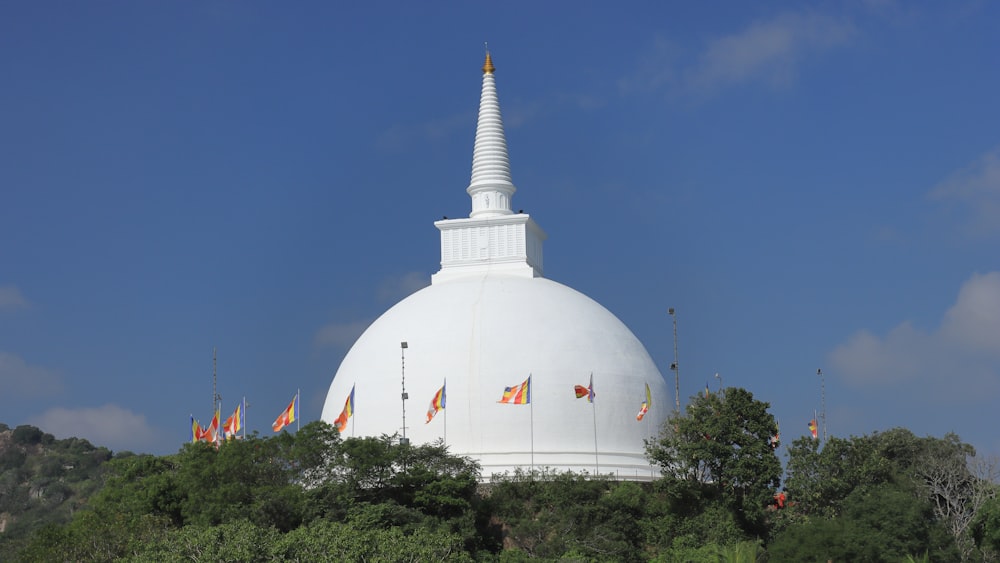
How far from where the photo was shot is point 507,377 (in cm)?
5262

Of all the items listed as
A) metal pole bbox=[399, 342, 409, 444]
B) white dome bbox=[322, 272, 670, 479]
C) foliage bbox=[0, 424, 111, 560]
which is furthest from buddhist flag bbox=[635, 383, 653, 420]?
foliage bbox=[0, 424, 111, 560]

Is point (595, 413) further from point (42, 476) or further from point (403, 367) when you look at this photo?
point (42, 476)

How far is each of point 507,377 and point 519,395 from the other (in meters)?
2.17

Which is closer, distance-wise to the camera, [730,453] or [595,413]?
[730,453]

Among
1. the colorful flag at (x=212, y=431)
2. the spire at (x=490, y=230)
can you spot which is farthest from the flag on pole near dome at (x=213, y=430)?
the spire at (x=490, y=230)

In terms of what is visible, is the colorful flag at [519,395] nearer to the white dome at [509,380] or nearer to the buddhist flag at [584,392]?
the white dome at [509,380]

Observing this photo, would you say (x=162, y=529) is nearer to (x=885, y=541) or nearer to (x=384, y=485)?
(x=384, y=485)

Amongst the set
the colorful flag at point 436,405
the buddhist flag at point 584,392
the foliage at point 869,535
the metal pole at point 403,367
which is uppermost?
the metal pole at point 403,367

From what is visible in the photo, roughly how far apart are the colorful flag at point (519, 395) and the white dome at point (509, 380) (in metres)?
1.66

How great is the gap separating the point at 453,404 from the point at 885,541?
54.6ft

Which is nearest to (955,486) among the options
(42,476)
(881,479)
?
(881,479)

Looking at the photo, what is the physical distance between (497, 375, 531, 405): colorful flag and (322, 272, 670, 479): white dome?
1662 millimetres

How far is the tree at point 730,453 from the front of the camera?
48.1 meters

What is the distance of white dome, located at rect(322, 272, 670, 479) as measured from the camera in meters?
52.2
